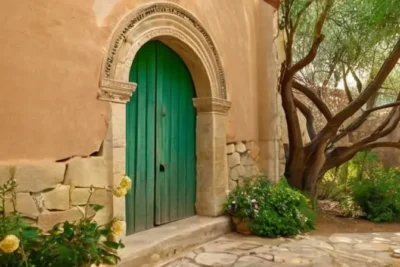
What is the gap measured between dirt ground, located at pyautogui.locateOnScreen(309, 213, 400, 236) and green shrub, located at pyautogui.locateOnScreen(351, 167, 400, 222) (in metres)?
0.20

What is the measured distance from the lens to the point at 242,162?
4.92 m

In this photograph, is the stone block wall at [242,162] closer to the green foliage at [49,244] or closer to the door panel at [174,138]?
the door panel at [174,138]

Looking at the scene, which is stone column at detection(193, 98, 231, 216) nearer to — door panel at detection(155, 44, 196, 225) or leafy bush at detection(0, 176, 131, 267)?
door panel at detection(155, 44, 196, 225)

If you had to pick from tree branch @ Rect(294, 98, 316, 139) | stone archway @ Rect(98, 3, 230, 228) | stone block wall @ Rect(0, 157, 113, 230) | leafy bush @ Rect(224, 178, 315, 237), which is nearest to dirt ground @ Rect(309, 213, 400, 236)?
leafy bush @ Rect(224, 178, 315, 237)

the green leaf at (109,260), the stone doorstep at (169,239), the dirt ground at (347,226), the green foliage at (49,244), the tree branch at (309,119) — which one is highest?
the tree branch at (309,119)

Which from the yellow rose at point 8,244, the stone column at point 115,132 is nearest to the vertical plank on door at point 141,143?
the stone column at point 115,132

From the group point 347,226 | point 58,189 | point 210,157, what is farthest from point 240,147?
point 58,189

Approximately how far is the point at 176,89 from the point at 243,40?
4.54 feet

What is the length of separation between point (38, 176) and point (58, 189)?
0.61 feet

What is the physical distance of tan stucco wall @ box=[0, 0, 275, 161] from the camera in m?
2.40

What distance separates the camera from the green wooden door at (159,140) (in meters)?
3.70

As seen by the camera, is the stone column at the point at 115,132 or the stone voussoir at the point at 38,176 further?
the stone column at the point at 115,132

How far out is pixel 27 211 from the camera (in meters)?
2.42

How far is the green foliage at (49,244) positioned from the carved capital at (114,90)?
95 cm
